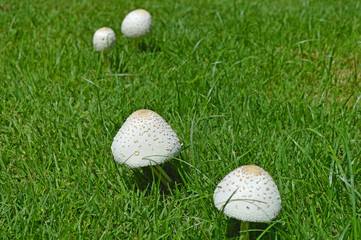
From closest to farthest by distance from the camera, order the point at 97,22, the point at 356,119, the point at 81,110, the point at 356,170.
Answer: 1. the point at 356,170
2. the point at 356,119
3. the point at 81,110
4. the point at 97,22

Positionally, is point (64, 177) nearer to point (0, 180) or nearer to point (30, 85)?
point (0, 180)

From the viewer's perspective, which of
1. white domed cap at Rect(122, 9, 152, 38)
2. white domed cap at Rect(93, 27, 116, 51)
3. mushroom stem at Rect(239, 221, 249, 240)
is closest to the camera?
mushroom stem at Rect(239, 221, 249, 240)

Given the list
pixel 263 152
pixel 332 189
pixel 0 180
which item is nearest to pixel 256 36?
pixel 263 152

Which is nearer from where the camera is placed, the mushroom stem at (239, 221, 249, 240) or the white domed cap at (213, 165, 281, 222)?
the white domed cap at (213, 165, 281, 222)

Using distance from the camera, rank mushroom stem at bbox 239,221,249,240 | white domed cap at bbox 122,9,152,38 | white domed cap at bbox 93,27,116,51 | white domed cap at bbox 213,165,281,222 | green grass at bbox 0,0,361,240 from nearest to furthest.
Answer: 1. white domed cap at bbox 213,165,281,222
2. mushroom stem at bbox 239,221,249,240
3. green grass at bbox 0,0,361,240
4. white domed cap at bbox 93,27,116,51
5. white domed cap at bbox 122,9,152,38

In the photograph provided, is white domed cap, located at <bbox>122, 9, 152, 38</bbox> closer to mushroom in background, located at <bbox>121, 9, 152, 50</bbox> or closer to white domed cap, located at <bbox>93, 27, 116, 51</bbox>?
mushroom in background, located at <bbox>121, 9, 152, 50</bbox>

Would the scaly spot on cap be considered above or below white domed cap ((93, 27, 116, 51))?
below

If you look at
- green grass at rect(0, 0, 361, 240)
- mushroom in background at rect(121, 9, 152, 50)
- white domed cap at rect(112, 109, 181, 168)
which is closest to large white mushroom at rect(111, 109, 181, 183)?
white domed cap at rect(112, 109, 181, 168)

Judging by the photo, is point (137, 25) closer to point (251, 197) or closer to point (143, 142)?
point (143, 142)
